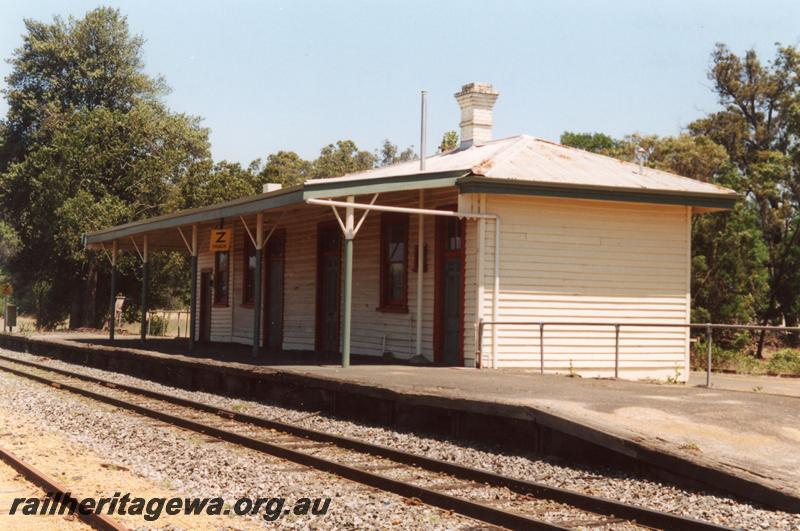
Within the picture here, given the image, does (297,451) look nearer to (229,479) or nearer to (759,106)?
(229,479)

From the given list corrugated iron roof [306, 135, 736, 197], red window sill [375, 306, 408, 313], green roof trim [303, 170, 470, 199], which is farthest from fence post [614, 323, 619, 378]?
red window sill [375, 306, 408, 313]

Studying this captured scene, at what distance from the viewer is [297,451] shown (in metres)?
9.62

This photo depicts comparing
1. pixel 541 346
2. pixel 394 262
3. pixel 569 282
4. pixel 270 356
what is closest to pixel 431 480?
pixel 541 346

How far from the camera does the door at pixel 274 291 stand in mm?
22766

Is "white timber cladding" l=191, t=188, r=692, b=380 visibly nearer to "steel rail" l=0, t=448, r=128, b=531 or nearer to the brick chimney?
the brick chimney

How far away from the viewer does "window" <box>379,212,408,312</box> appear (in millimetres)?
17719

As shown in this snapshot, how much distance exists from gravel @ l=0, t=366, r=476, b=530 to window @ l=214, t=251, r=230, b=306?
42.6ft

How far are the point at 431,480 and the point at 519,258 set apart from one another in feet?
25.9

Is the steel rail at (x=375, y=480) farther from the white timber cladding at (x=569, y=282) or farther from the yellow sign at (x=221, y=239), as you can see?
the yellow sign at (x=221, y=239)

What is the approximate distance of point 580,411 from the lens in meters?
9.63

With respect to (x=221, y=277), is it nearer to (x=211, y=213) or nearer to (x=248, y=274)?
(x=248, y=274)

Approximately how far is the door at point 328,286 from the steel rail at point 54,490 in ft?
36.7

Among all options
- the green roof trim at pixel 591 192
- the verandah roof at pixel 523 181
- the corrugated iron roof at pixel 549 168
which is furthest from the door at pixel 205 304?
the green roof trim at pixel 591 192

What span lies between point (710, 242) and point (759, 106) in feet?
51.3
